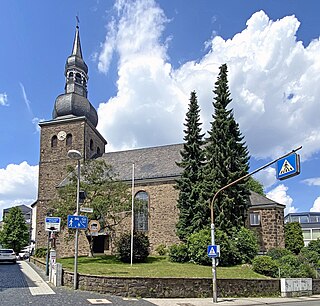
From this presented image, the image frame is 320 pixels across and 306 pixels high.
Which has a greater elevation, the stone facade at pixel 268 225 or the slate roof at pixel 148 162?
the slate roof at pixel 148 162

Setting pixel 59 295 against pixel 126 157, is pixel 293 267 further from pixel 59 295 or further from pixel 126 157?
pixel 126 157

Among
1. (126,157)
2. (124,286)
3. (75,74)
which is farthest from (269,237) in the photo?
(75,74)

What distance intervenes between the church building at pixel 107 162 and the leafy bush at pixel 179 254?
7708 millimetres

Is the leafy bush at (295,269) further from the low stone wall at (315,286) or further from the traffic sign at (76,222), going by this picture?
the traffic sign at (76,222)

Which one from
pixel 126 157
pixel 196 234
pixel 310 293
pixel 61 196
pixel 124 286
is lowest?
pixel 310 293

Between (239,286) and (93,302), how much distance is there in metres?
7.79

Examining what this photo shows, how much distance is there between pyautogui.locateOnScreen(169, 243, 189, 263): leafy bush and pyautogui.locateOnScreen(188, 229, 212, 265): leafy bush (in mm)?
589

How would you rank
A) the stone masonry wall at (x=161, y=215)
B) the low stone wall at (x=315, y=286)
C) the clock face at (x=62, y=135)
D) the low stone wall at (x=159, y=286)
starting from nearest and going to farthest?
the low stone wall at (x=159, y=286) < the low stone wall at (x=315, y=286) < the stone masonry wall at (x=161, y=215) < the clock face at (x=62, y=135)

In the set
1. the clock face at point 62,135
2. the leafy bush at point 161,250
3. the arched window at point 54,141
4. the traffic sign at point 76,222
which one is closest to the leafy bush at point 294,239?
the leafy bush at point 161,250

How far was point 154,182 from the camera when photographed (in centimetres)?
3797

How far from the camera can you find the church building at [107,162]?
1421 inches

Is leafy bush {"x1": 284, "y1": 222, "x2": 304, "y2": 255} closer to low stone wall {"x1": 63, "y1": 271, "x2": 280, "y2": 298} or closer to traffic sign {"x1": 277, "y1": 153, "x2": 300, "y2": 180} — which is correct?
low stone wall {"x1": 63, "y1": 271, "x2": 280, "y2": 298}

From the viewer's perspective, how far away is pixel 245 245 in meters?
27.1

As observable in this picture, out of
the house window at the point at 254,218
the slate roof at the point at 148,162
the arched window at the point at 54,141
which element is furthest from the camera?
the arched window at the point at 54,141
